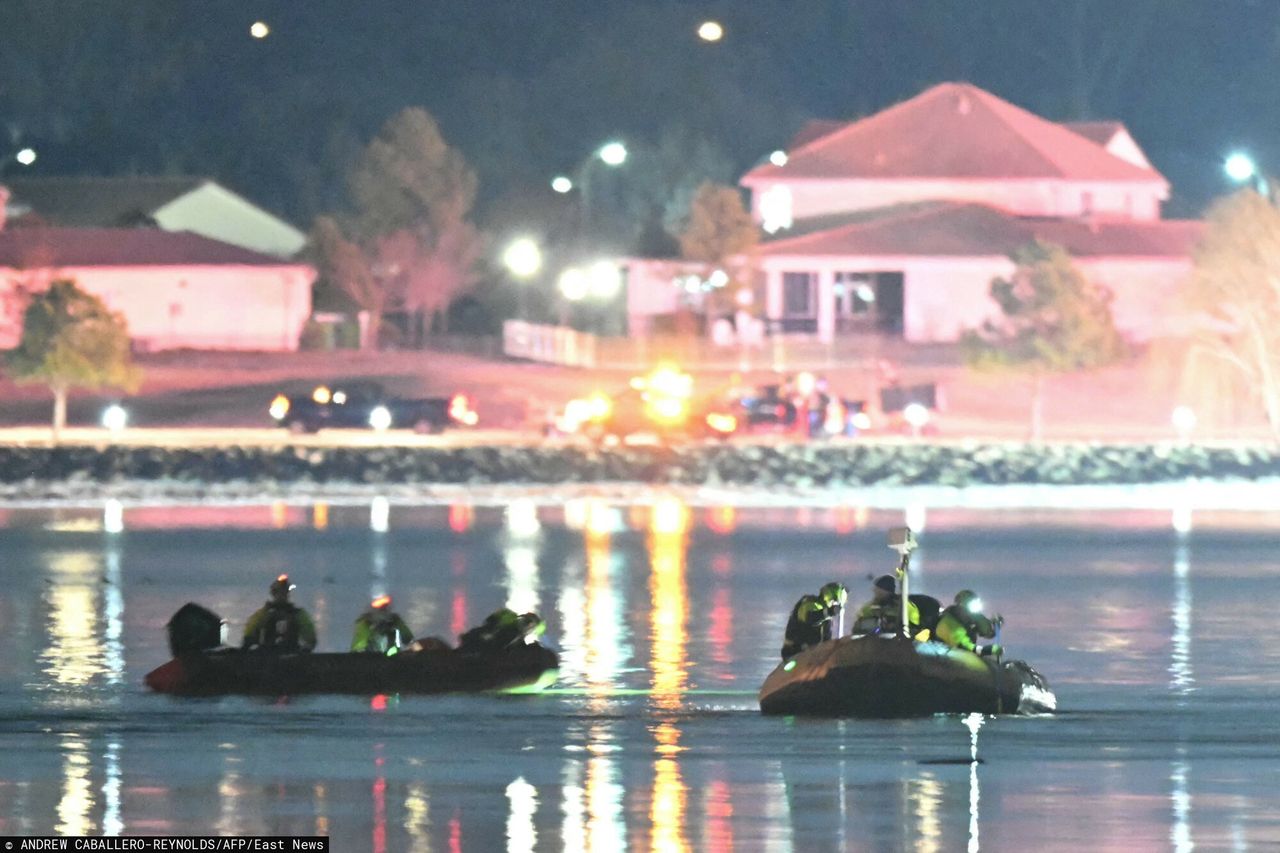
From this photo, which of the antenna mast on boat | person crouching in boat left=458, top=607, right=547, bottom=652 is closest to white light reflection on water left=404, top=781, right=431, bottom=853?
the antenna mast on boat

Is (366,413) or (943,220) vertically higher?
(943,220)

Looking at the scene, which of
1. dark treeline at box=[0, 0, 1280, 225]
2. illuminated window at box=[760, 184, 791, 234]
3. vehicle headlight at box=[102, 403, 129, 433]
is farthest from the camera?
dark treeline at box=[0, 0, 1280, 225]

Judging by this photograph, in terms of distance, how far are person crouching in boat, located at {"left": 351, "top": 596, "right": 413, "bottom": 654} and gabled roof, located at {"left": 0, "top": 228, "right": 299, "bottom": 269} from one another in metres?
54.4

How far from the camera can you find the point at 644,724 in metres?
23.9

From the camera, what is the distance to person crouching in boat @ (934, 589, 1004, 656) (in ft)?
78.7

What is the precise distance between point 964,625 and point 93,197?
8037 cm

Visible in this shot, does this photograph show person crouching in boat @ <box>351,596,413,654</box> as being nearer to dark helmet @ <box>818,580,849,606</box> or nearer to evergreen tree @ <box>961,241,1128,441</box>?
dark helmet @ <box>818,580,849,606</box>

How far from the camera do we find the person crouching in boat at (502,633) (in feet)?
84.2

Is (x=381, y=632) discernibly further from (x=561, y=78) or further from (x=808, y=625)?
(x=561, y=78)

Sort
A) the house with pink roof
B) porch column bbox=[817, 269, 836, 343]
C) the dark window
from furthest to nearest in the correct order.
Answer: the dark window, the house with pink roof, porch column bbox=[817, 269, 836, 343]

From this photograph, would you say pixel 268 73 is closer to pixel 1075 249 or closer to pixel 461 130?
pixel 461 130

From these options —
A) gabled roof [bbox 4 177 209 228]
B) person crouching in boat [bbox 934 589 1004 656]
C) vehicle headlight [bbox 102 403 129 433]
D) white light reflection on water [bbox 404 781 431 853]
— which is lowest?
white light reflection on water [bbox 404 781 431 853]

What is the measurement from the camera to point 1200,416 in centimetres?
6725

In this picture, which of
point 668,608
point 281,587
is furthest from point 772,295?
point 281,587
